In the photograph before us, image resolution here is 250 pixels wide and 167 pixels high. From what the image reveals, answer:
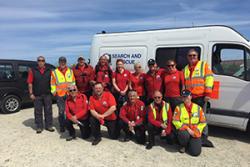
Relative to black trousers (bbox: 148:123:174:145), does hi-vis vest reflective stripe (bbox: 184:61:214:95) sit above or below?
above

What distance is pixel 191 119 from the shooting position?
15.9ft

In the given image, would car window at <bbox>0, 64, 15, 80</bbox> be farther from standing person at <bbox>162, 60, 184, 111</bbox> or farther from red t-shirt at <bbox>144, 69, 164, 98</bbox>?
standing person at <bbox>162, 60, 184, 111</bbox>

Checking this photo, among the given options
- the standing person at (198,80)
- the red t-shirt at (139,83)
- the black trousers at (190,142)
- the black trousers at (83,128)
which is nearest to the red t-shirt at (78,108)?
the black trousers at (83,128)

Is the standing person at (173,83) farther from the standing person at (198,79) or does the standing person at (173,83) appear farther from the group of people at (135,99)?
the standing person at (198,79)

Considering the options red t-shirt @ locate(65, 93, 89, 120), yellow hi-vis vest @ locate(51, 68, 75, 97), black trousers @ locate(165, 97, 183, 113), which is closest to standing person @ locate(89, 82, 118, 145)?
red t-shirt @ locate(65, 93, 89, 120)

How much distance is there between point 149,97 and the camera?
5.61 m

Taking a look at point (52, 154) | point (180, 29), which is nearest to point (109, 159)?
point (52, 154)

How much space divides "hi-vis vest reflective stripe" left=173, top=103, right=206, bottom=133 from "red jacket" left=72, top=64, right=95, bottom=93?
2520 mm

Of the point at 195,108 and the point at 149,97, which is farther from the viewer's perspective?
the point at 149,97

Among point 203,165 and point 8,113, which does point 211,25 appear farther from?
point 8,113

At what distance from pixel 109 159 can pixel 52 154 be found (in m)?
1.16

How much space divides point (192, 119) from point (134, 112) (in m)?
1.24

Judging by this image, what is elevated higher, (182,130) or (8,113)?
(182,130)

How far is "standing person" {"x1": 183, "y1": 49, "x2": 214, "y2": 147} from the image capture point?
4.89 m
